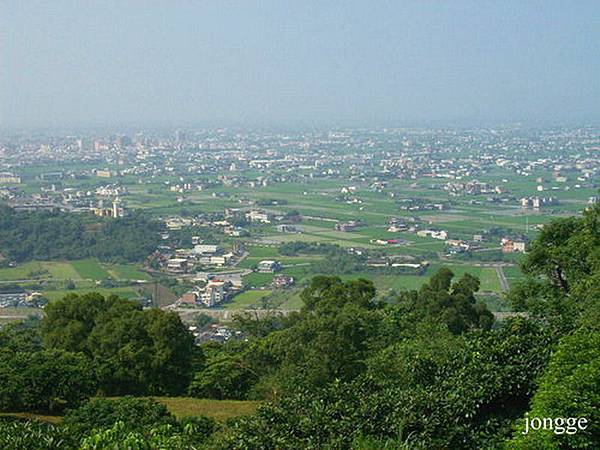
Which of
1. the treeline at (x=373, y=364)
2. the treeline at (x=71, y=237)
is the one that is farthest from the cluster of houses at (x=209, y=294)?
the treeline at (x=373, y=364)

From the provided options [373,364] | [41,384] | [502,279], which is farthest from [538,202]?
[41,384]

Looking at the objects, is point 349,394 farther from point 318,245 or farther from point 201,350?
point 318,245

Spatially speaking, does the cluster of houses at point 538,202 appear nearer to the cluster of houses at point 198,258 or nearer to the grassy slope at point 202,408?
the cluster of houses at point 198,258

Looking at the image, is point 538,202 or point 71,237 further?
point 538,202

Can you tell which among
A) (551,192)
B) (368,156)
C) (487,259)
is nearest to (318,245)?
(487,259)

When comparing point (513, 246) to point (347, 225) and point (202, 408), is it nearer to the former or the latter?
point (347, 225)

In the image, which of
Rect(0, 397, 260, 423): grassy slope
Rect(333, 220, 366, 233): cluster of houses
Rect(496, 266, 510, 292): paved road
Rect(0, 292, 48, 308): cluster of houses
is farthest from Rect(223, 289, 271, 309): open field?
Rect(0, 397, 260, 423): grassy slope

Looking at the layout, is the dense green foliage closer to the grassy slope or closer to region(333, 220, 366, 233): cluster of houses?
the grassy slope
